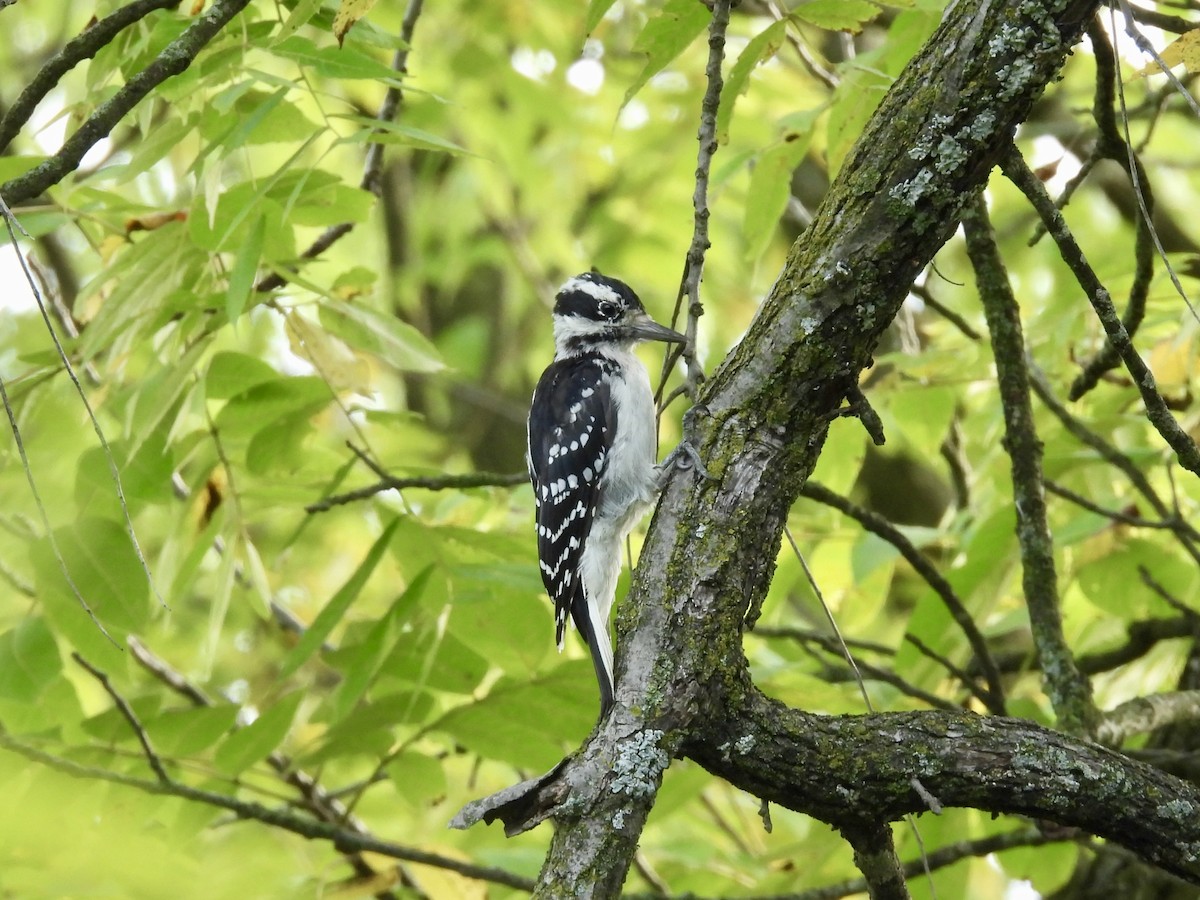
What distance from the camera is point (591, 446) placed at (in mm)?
5027

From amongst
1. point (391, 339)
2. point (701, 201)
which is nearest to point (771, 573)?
point (701, 201)

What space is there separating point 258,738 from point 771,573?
1906 millimetres

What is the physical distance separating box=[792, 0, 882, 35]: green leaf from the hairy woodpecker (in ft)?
3.84

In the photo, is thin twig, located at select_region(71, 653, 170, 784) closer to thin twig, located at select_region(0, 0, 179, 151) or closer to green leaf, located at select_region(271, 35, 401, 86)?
thin twig, located at select_region(0, 0, 179, 151)

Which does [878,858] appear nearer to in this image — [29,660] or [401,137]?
[401,137]

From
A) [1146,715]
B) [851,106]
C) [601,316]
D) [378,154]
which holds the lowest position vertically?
[1146,715]

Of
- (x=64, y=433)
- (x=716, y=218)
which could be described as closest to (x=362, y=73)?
(x=64, y=433)

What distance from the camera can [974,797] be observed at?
8.63 feet

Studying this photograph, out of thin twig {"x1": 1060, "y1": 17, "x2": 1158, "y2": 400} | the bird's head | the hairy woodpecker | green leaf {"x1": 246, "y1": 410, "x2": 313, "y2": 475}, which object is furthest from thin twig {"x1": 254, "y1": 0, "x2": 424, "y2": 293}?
thin twig {"x1": 1060, "y1": 17, "x2": 1158, "y2": 400}

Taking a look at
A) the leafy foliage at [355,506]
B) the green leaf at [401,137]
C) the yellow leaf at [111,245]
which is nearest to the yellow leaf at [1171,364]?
the leafy foliage at [355,506]

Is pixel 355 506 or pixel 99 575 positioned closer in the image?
pixel 99 575

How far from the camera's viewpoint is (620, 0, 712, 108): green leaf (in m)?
3.27

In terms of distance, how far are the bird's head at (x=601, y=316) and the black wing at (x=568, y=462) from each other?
0.32ft

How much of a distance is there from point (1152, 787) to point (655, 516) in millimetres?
1185
